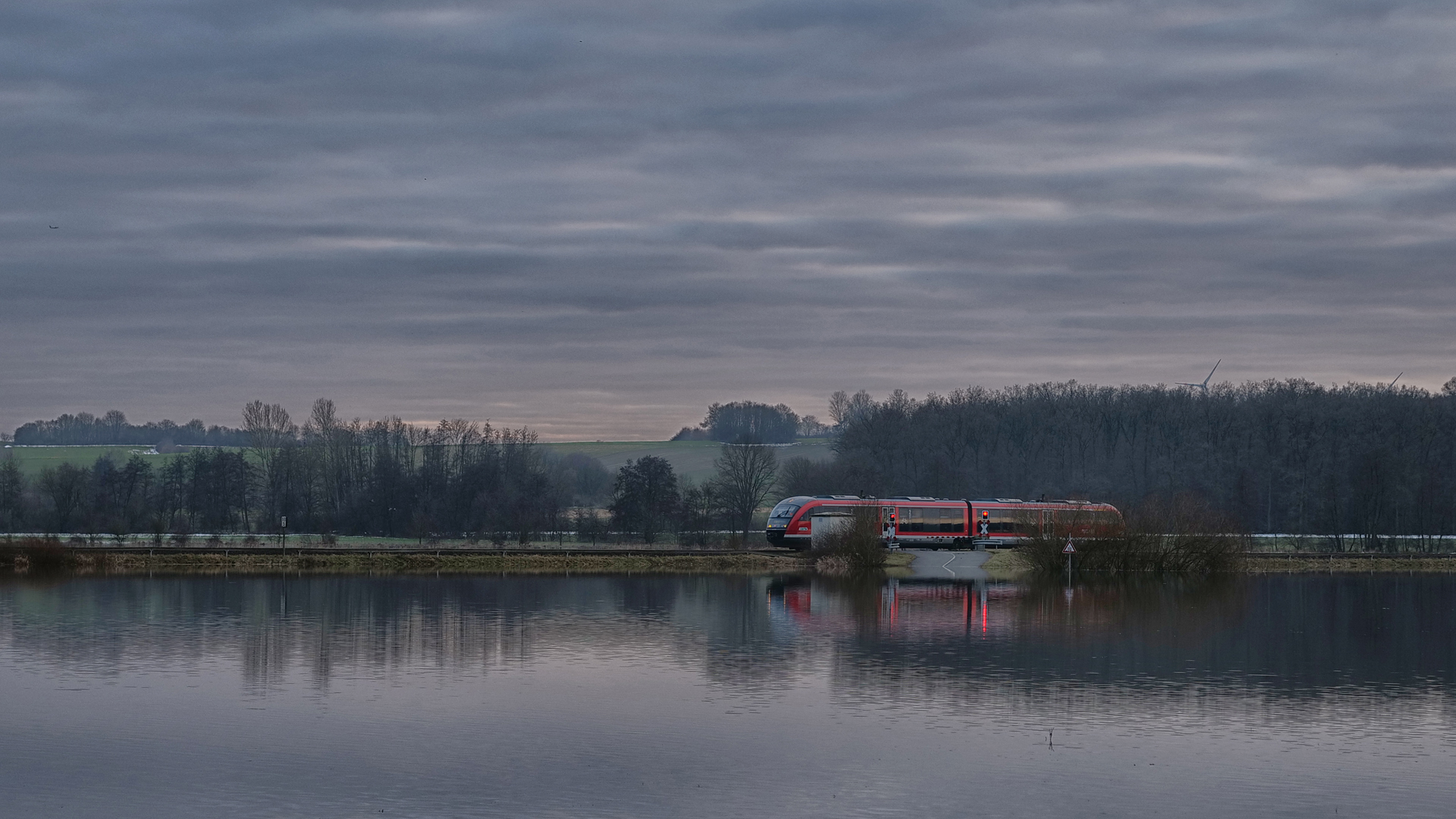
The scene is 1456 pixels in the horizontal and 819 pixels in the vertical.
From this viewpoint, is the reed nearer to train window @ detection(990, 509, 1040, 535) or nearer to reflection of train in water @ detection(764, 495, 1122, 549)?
reflection of train in water @ detection(764, 495, 1122, 549)

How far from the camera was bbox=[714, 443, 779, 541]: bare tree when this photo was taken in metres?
114

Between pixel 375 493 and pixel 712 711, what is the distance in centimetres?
9687

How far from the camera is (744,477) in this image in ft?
402

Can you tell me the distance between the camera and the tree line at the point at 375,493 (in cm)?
10394

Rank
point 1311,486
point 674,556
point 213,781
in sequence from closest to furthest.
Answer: point 213,781 < point 674,556 < point 1311,486

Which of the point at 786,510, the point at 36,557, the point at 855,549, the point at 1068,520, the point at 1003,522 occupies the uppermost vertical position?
the point at 786,510

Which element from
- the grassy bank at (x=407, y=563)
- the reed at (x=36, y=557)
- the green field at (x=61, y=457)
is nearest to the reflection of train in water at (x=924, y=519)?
the grassy bank at (x=407, y=563)

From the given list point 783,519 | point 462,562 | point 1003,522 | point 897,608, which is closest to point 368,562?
point 462,562

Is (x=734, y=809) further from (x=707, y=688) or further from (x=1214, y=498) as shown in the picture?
(x=1214, y=498)

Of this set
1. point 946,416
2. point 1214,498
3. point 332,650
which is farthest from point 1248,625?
point 946,416

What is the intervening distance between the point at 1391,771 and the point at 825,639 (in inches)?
713

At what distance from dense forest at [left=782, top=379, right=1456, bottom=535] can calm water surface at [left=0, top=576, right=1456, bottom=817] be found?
7197cm

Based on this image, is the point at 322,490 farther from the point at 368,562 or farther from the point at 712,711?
the point at 712,711

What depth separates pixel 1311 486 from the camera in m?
123
